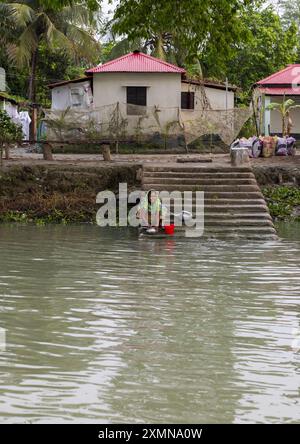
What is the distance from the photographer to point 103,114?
2583 cm

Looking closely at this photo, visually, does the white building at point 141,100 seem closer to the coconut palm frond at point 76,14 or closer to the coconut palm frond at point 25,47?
the coconut palm frond at point 25,47

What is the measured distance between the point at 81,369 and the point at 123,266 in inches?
234

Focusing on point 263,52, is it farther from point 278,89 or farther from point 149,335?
point 149,335

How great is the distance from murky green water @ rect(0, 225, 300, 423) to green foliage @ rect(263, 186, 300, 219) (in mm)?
4712

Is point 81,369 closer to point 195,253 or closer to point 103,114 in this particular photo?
point 195,253

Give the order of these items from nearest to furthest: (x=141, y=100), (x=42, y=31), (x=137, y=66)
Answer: (x=137, y=66) → (x=141, y=100) → (x=42, y=31)

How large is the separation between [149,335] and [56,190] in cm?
1192

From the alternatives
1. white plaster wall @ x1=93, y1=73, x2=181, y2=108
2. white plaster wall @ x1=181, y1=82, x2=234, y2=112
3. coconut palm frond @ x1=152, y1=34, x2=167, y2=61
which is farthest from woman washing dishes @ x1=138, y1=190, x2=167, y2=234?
coconut palm frond @ x1=152, y1=34, x2=167, y2=61

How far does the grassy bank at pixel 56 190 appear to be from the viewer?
64.1ft

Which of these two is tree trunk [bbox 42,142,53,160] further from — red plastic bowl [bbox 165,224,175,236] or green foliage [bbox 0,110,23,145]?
red plastic bowl [bbox 165,224,175,236]

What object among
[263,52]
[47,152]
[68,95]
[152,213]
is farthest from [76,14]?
[152,213]

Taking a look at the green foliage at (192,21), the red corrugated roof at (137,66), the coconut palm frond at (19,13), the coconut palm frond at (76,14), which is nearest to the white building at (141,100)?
the red corrugated roof at (137,66)

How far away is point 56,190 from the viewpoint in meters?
20.5
